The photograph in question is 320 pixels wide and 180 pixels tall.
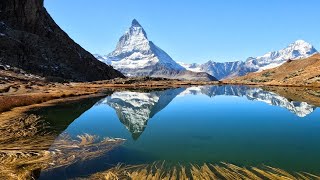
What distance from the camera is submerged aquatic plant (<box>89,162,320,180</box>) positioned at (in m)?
17.6

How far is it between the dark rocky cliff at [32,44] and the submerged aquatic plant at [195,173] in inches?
5759

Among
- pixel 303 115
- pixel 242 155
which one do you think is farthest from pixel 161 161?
pixel 303 115

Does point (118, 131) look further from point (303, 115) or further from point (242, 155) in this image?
point (303, 115)

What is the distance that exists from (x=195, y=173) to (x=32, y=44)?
173m

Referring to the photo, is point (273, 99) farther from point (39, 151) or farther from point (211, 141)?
point (39, 151)

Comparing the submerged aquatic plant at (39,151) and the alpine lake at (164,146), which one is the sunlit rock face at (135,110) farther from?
the submerged aquatic plant at (39,151)

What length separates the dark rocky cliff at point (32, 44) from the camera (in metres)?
164

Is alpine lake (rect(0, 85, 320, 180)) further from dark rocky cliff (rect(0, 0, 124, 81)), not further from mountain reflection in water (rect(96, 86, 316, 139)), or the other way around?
dark rocky cliff (rect(0, 0, 124, 81))

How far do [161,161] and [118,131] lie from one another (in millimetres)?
12903

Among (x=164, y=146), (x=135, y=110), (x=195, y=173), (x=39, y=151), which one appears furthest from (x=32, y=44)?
(x=195, y=173)

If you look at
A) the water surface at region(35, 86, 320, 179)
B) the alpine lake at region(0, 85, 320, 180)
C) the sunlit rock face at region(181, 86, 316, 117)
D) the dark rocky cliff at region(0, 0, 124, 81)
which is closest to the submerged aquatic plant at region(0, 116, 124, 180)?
the alpine lake at region(0, 85, 320, 180)

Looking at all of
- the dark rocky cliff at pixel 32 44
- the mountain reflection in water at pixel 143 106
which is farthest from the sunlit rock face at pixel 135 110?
the dark rocky cliff at pixel 32 44

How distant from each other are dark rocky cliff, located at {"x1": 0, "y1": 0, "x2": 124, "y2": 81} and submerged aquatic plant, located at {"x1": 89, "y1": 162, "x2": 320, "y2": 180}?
146 m

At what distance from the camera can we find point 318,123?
39969mm
